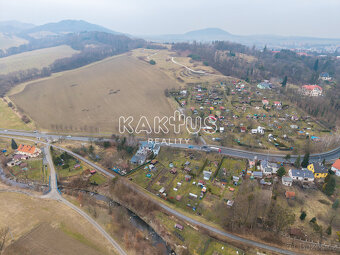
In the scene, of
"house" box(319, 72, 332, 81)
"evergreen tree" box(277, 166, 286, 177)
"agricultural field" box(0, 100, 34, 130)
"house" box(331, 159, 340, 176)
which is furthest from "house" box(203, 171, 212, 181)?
"house" box(319, 72, 332, 81)

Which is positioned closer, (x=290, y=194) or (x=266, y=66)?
(x=290, y=194)

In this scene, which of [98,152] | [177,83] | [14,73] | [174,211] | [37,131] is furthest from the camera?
[14,73]


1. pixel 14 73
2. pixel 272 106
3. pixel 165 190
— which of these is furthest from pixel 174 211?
pixel 14 73

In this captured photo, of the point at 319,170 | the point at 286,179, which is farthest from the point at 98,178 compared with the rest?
the point at 319,170

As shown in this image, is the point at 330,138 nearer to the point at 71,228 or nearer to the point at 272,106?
the point at 272,106

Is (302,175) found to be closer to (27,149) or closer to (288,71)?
(27,149)

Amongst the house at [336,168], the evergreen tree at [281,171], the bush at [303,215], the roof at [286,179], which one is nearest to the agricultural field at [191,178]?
the evergreen tree at [281,171]
